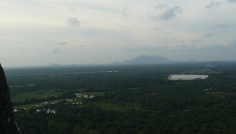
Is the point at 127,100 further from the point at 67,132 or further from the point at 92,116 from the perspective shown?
the point at 67,132

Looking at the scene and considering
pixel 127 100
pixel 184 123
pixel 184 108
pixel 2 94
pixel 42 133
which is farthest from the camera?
pixel 127 100

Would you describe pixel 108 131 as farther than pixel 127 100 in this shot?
No

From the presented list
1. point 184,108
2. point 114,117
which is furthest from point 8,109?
point 184,108

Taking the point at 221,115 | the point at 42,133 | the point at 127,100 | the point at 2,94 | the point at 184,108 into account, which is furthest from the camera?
the point at 127,100

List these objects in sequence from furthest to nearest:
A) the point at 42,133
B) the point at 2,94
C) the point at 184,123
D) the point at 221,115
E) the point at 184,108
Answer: the point at 184,108
the point at 221,115
the point at 184,123
the point at 42,133
the point at 2,94

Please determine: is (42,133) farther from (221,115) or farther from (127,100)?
(127,100)

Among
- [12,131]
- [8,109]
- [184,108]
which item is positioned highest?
[8,109]

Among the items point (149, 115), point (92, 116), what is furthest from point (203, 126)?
point (92, 116)

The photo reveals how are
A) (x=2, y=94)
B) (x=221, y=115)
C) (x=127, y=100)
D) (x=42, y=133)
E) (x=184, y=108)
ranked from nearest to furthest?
(x=2, y=94) < (x=42, y=133) < (x=221, y=115) < (x=184, y=108) < (x=127, y=100)

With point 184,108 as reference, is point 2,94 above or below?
above
